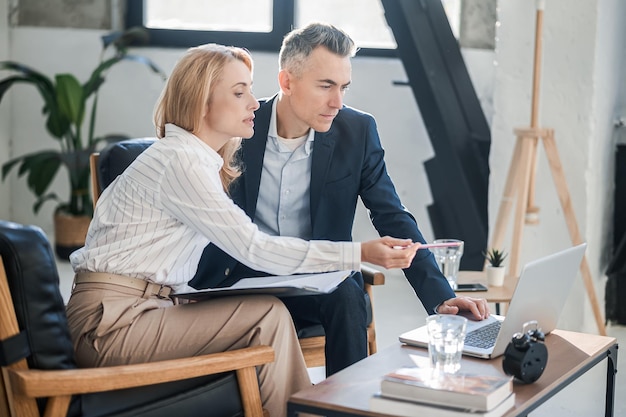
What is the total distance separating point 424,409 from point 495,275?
1566mm

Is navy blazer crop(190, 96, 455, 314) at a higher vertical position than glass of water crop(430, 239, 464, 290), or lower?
higher

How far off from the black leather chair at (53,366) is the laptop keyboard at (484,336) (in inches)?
17.8

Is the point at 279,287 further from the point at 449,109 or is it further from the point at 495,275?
the point at 449,109

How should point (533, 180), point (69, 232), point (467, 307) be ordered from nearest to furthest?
point (467, 307) → point (533, 180) → point (69, 232)

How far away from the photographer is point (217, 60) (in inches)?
90.4

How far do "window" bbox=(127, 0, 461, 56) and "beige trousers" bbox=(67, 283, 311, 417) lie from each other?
3410 mm

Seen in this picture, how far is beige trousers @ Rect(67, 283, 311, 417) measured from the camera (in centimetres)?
213

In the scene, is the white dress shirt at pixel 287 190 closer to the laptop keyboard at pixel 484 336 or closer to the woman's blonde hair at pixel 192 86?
the woman's blonde hair at pixel 192 86

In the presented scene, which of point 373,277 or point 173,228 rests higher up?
point 173,228

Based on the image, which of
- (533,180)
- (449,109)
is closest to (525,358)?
(533,180)

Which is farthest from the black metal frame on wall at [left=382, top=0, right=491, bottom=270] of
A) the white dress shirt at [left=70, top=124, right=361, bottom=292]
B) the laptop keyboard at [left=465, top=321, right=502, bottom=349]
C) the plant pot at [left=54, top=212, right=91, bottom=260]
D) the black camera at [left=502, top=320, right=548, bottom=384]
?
the black camera at [left=502, top=320, right=548, bottom=384]

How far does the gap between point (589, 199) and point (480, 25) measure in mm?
1460

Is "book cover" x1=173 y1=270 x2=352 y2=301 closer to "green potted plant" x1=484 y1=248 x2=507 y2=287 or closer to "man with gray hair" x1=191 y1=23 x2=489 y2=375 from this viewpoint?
"man with gray hair" x1=191 y1=23 x2=489 y2=375

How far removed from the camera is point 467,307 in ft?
7.82
